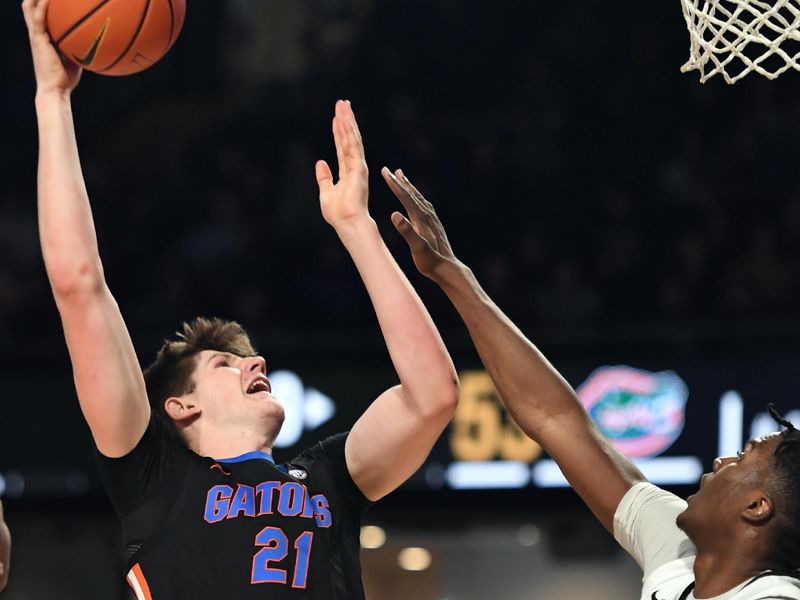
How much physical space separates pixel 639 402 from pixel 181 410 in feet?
13.2

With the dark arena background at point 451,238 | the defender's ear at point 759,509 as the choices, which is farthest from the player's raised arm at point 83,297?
the dark arena background at point 451,238

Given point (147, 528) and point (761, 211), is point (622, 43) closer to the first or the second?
point (761, 211)

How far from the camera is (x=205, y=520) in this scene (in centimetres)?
286

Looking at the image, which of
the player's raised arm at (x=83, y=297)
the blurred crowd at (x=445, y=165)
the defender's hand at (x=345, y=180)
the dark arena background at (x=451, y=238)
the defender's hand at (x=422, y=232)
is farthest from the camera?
the blurred crowd at (x=445, y=165)

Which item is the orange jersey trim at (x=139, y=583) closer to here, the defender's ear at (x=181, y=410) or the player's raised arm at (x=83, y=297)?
the player's raised arm at (x=83, y=297)

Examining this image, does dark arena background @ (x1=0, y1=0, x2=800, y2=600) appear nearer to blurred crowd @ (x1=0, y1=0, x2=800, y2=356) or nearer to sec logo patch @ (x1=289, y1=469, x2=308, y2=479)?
blurred crowd @ (x1=0, y1=0, x2=800, y2=356)

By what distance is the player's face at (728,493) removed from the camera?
2.96 meters

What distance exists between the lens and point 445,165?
887 cm

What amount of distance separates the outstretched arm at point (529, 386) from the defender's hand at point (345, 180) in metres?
0.16

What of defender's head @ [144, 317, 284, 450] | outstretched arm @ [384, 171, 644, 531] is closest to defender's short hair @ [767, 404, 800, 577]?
outstretched arm @ [384, 171, 644, 531]

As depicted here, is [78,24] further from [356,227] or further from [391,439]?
[391,439]

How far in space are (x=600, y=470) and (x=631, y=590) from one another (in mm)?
3995

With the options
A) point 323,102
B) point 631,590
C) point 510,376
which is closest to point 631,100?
point 323,102

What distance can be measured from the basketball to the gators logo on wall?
3904 mm
